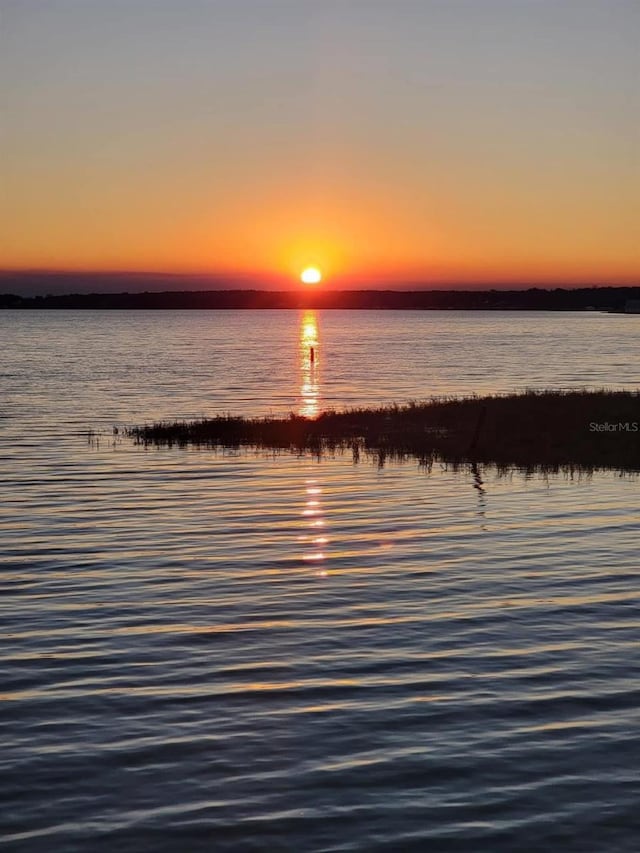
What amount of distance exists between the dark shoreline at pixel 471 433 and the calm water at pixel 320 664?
13.5 ft

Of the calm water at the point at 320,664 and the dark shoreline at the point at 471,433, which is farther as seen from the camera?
the dark shoreline at the point at 471,433

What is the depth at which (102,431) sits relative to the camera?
174ft

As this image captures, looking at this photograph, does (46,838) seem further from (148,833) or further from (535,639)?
(535,639)

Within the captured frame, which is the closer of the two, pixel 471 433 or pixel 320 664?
pixel 320 664

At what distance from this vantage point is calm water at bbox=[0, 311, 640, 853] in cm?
1053

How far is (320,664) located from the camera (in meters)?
15.4

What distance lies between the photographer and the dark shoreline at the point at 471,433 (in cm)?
3978

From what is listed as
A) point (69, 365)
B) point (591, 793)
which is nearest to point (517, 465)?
point (591, 793)

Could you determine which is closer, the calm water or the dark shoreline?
the calm water

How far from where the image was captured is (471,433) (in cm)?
4472

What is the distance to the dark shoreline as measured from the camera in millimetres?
39781

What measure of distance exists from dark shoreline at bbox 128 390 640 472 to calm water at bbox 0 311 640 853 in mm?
4104

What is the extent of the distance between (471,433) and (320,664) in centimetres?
3014

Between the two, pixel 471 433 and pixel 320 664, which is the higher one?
pixel 471 433
